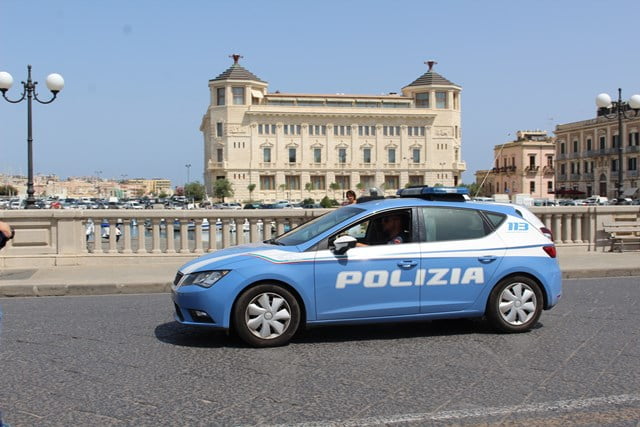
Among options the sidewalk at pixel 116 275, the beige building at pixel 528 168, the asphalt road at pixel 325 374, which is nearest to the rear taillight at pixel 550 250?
the asphalt road at pixel 325 374

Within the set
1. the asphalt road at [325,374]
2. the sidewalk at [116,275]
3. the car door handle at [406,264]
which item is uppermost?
the car door handle at [406,264]

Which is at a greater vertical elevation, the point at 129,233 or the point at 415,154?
the point at 415,154

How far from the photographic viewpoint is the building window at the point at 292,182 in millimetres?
130375

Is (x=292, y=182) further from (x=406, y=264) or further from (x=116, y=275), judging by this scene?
(x=406, y=264)

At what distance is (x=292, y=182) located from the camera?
131375 mm

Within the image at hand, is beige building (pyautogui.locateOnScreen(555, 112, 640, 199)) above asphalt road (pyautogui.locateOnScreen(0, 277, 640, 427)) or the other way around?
above

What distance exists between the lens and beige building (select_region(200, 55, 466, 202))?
12788cm

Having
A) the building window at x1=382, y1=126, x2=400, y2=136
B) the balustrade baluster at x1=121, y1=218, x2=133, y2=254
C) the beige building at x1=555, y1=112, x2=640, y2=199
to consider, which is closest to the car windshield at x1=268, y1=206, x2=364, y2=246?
the balustrade baluster at x1=121, y1=218, x2=133, y2=254

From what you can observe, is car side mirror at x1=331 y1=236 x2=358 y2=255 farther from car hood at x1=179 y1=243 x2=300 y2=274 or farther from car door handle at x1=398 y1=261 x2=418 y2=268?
car door handle at x1=398 y1=261 x2=418 y2=268

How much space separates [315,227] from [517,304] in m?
2.44

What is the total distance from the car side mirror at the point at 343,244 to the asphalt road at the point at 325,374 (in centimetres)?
101

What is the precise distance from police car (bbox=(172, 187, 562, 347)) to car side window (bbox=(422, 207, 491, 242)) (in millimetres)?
12

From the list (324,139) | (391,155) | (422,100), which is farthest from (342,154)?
(422,100)

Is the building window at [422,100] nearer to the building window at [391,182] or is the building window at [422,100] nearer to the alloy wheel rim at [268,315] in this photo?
the building window at [391,182]
